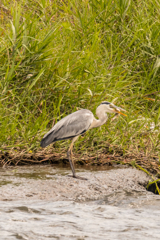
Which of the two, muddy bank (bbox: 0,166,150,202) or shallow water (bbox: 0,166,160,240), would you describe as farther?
muddy bank (bbox: 0,166,150,202)

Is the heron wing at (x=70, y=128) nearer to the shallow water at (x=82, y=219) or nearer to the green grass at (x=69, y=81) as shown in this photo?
the green grass at (x=69, y=81)

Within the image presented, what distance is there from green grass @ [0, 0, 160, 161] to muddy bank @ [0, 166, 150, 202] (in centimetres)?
48

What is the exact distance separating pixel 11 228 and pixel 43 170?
1.68 m

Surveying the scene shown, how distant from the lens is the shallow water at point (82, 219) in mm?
2459

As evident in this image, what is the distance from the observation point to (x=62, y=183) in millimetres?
3684

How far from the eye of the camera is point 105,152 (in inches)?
190

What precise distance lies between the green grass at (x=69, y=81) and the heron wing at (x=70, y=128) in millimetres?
496

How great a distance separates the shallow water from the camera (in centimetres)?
246

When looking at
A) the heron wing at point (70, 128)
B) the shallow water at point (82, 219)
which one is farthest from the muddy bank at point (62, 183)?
the heron wing at point (70, 128)

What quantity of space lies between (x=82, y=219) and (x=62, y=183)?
961 mm

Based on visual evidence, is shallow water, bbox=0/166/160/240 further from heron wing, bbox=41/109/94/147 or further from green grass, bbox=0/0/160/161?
green grass, bbox=0/0/160/161

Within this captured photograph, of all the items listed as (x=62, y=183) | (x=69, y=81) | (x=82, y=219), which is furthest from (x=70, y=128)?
(x=82, y=219)

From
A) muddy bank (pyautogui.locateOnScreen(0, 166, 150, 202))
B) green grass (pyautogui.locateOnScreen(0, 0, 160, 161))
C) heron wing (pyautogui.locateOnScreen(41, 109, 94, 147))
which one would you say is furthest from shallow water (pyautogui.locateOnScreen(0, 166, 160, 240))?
green grass (pyautogui.locateOnScreen(0, 0, 160, 161))

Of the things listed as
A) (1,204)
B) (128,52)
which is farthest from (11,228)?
(128,52)
